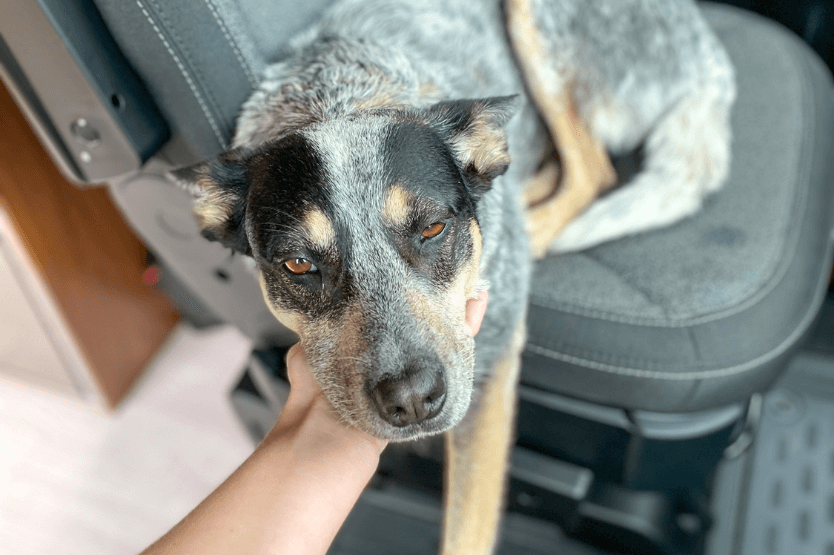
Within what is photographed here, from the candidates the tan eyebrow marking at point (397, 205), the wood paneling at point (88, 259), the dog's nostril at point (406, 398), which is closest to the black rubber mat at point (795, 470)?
the dog's nostril at point (406, 398)

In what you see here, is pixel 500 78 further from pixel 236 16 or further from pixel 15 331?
pixel 15 331

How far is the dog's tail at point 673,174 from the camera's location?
60.8 inches

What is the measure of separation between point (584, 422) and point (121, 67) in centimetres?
130

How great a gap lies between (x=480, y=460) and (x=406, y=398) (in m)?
0.57

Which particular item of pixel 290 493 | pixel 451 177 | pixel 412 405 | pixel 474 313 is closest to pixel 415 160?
pixel 451 177

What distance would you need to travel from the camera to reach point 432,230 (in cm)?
105

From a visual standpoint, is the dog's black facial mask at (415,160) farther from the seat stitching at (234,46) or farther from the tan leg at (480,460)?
the tan leg at (480,460)

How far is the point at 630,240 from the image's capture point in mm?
1509

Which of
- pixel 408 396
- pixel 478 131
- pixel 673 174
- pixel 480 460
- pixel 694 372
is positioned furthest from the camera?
pixel 673 174

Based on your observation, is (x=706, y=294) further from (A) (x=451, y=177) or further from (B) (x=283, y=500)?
(B) (x=283, y=500)

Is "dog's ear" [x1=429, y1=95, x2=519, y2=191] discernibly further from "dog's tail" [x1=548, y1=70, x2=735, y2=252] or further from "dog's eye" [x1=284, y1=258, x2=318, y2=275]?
"dog's tail" [x1=548, y1=70, x2=735, y2=252]

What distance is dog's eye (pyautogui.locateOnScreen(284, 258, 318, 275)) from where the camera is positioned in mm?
1036

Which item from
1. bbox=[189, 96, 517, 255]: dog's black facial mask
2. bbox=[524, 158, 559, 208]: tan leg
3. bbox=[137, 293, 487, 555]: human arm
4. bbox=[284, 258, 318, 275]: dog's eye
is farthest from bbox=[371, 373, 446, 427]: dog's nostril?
bbox=[524, 158, 559, 208]: tan leg

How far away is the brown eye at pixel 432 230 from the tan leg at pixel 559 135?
0.71 m
